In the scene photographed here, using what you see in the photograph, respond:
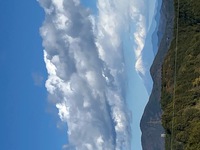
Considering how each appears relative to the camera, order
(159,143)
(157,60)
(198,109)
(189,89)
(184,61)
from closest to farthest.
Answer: (198,109) < (189,89) < (184,61) < (157,60) < (159,143)

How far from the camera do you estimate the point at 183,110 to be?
85.4 meters

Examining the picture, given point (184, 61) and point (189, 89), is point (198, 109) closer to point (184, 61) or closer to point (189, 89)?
point (189, 89)

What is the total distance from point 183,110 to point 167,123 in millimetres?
6013

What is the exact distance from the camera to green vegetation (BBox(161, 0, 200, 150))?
263 feet

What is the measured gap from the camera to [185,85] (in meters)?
89.6

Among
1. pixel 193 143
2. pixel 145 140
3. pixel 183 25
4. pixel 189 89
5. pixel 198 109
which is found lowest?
pixel 193 143

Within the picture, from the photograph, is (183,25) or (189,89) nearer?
(189,89)

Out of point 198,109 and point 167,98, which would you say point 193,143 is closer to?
point 198,109

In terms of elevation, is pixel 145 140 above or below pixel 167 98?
above

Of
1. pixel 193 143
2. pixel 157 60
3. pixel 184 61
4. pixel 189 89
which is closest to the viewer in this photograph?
pixel 193 143

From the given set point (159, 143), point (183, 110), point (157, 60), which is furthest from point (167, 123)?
point (159, 143)

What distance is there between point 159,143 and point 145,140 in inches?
454

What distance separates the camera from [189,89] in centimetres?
8794

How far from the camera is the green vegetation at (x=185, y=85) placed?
263 feet
